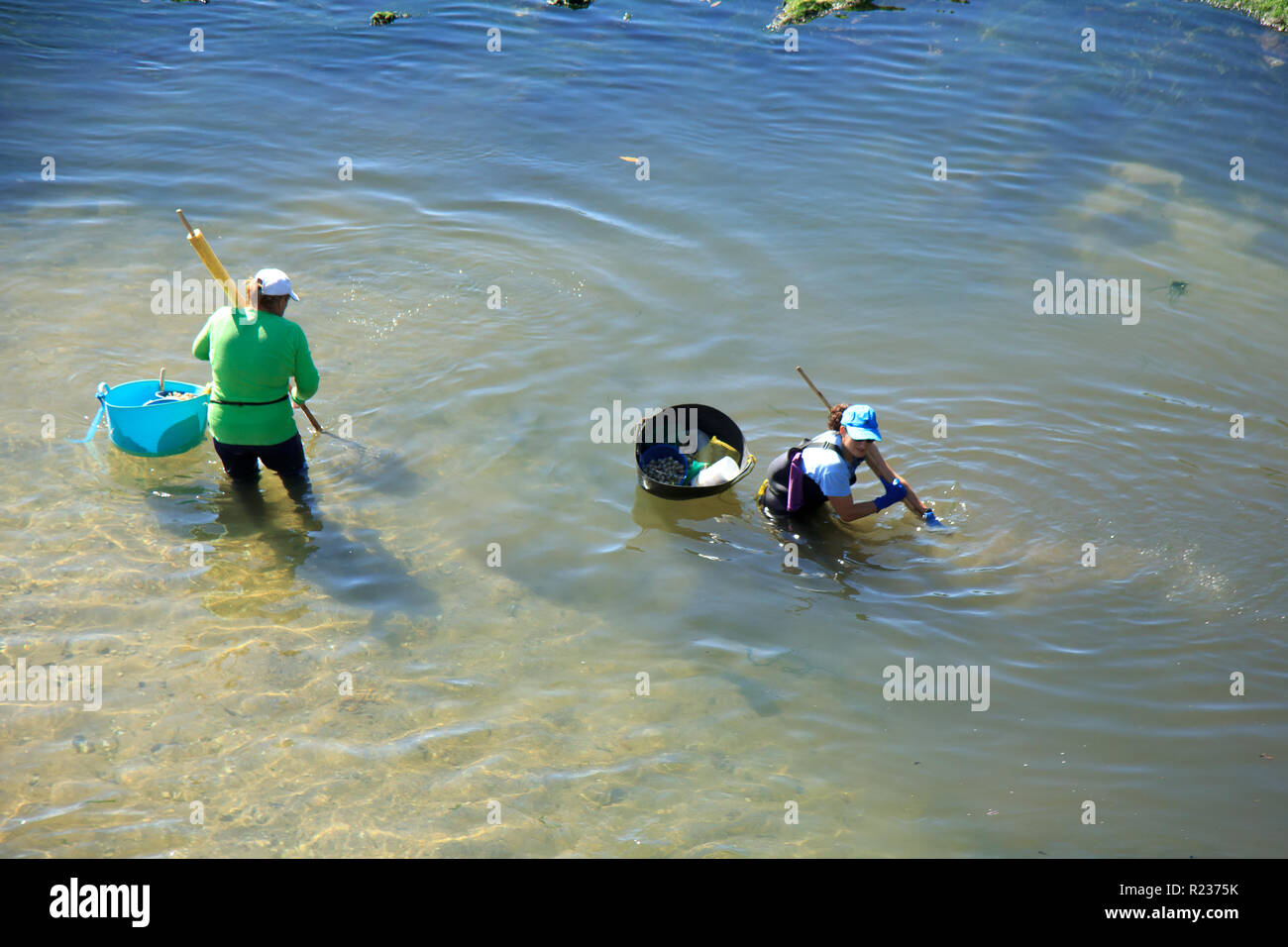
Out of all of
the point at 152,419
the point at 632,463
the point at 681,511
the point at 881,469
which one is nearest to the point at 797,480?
the point at 881,469

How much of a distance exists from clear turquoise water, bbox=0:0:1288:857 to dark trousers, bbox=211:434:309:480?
0.32 metres

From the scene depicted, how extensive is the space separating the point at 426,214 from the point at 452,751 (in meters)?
7.98

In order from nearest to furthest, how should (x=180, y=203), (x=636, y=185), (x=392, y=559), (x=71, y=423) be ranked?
(x=392, y=559), (x=71, y=423), (x=180, y=203), (x=636, y=185)

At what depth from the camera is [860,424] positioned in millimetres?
7066

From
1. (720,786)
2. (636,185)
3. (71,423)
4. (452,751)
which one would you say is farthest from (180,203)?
(720,786)

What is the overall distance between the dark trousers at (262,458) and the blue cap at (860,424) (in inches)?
156

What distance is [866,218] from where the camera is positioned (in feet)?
39.2

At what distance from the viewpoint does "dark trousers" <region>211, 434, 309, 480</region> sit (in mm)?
6777

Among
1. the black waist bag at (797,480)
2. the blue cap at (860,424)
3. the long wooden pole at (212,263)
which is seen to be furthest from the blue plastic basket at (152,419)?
the blue cap at (860,424)

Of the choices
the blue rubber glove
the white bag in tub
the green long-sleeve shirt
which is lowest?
the blue rubber glove

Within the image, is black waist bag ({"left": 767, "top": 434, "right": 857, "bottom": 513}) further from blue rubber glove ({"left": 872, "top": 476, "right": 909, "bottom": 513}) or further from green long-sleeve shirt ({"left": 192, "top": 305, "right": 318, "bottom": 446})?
green long-sleeve shirt ({"left": 192, "top": 305, "right": 318, "bottom": 446})

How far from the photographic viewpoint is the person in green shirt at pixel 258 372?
20.7ft

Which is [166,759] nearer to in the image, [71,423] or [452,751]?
[452,751]

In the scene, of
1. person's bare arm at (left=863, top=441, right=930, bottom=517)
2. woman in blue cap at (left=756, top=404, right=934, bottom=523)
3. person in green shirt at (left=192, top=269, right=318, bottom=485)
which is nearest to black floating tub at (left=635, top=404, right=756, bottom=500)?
woman in blue cap at (left=756, top=404, right=934, bottom=523)
